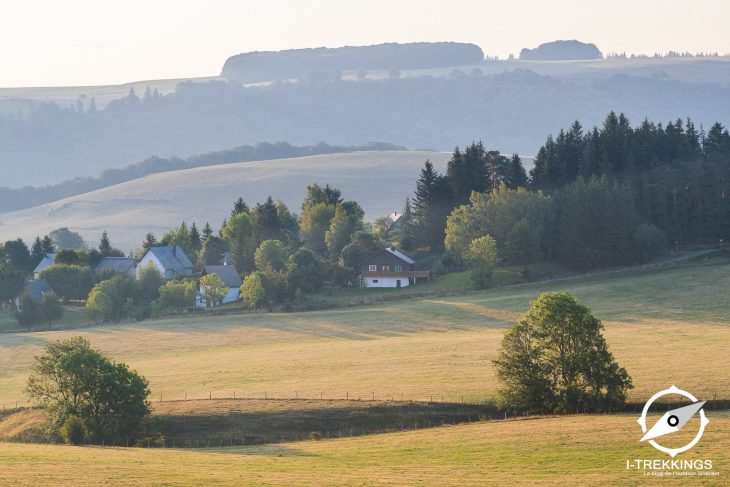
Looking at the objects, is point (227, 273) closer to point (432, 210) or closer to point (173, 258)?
point (173, 258)

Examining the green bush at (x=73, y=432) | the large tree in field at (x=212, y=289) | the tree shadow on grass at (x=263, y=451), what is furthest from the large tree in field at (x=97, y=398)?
the large tree in field at (x=212, y=289)

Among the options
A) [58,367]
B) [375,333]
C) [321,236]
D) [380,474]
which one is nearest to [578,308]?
[380,474]

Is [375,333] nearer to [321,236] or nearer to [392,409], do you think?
[392,409]

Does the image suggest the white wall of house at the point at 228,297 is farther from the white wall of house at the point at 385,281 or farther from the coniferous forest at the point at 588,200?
the coniferous forest at the point at 588,200

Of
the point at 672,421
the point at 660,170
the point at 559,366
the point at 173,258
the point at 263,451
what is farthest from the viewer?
the point at 173,258

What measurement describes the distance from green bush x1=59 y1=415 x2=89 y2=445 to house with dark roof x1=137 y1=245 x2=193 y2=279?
250ft

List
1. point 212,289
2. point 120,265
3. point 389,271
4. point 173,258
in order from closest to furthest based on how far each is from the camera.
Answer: point 212,289
point 389,271
point 173,258
point 120,265

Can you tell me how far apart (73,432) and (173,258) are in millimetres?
83671

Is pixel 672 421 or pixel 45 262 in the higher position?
pixel 45 262

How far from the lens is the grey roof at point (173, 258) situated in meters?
136

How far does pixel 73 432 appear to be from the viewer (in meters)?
55.1

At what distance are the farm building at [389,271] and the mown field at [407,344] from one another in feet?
51.1

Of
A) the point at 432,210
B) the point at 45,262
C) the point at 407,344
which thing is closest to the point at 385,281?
the point at 432,210

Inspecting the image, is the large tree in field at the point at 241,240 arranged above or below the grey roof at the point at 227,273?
above
